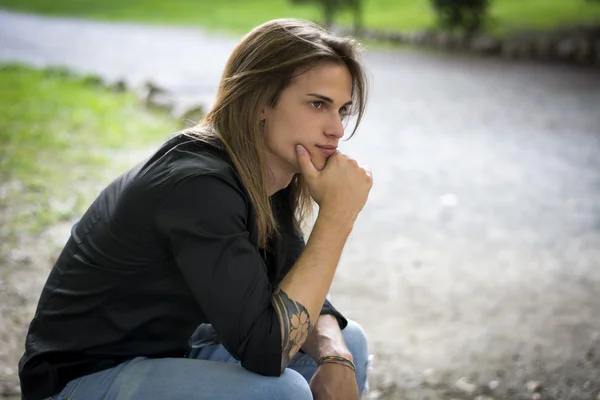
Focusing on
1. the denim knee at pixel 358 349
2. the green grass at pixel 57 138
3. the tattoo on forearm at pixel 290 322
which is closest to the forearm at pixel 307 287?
the tattoo on forearm at pixel 290 322

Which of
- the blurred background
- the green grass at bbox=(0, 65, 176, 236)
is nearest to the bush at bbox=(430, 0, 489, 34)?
the blurred background

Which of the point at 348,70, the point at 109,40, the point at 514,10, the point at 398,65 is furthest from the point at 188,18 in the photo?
the point at 348,70

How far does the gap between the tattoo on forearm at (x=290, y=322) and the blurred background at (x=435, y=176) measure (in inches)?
24.7

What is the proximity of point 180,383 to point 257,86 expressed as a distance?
28.6 inches

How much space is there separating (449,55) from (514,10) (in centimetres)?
383

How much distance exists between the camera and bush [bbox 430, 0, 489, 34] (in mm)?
13445

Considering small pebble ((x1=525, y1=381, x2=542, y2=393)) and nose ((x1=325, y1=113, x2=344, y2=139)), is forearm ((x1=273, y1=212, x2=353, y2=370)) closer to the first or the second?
nose ((x1=325, y1=113, x2=344, y2=139))

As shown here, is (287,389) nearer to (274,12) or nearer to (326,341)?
(326,341)

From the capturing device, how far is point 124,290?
1.86 metres

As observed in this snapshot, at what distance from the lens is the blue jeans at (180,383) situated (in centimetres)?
180

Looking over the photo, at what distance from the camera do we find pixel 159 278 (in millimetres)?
1869

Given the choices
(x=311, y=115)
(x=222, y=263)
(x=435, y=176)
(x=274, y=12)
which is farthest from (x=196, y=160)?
(x=274, y=12)

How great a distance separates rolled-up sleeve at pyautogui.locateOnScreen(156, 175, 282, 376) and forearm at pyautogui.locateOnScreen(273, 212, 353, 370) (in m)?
0.04

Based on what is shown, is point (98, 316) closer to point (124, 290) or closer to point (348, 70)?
point (124, 290)
